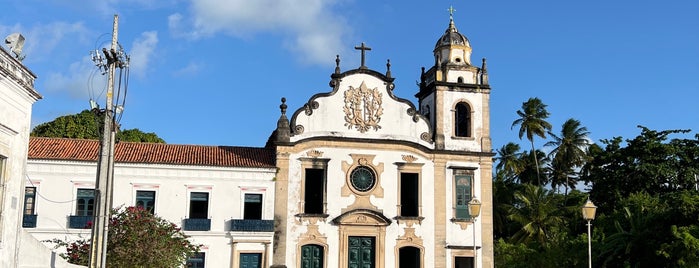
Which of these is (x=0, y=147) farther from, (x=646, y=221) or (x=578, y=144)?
(x=578, y=144)

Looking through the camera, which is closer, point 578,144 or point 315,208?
point 315,208

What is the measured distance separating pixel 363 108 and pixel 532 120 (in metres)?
19.9

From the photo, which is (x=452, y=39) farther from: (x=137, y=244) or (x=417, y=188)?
(x=137, y=244)

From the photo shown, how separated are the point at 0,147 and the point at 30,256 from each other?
2.82 meters

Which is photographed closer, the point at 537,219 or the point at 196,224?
the point at 196,224

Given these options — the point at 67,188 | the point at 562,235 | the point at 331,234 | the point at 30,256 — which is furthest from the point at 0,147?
the point at 562,235

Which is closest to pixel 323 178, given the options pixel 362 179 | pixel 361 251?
pixel 362 179

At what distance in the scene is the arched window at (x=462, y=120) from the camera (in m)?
31.8

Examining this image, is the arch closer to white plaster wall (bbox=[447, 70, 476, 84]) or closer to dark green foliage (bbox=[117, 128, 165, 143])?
white plaster wall (bbox=[447, 70, 476, 84])

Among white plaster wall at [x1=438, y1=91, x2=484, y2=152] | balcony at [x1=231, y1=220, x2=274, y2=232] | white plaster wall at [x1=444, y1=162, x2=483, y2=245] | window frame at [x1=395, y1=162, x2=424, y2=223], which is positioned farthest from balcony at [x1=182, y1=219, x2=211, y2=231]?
white plaster wall at [x1=438, y1=91, x2=484, y2=152]

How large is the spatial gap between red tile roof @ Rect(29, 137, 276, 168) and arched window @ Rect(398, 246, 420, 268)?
6.72m

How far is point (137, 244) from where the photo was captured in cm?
2078

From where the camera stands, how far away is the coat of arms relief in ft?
100

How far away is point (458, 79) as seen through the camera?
32.1 meters
